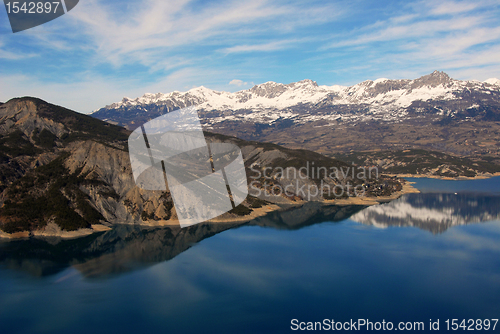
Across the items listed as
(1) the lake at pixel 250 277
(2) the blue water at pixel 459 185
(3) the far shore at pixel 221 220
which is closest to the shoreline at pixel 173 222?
(3) the far shore at pixel 221 220

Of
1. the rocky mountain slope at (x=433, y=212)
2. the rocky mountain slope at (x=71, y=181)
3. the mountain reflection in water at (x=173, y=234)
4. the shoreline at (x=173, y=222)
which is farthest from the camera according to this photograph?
the rocky mountain slope at (x=433, y=212)

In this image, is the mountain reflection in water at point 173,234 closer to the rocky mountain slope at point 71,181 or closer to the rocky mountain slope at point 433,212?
the rocky mountain slope at point 433,212

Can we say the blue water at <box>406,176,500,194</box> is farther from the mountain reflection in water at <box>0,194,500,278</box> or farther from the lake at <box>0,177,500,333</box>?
Result: the lake at <box>0,177,500,333</box>

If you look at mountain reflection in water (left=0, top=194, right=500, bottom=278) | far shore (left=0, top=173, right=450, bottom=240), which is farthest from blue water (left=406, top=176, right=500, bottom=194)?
mountain reflection in water (left=0, top=194, right=500, bottom=278)

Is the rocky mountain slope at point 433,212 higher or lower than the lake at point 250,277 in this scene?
lower

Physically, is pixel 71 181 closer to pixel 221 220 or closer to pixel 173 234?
pixel 173 234

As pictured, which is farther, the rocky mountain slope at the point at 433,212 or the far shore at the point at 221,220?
the rocky mountain slope at the point at 433,212
